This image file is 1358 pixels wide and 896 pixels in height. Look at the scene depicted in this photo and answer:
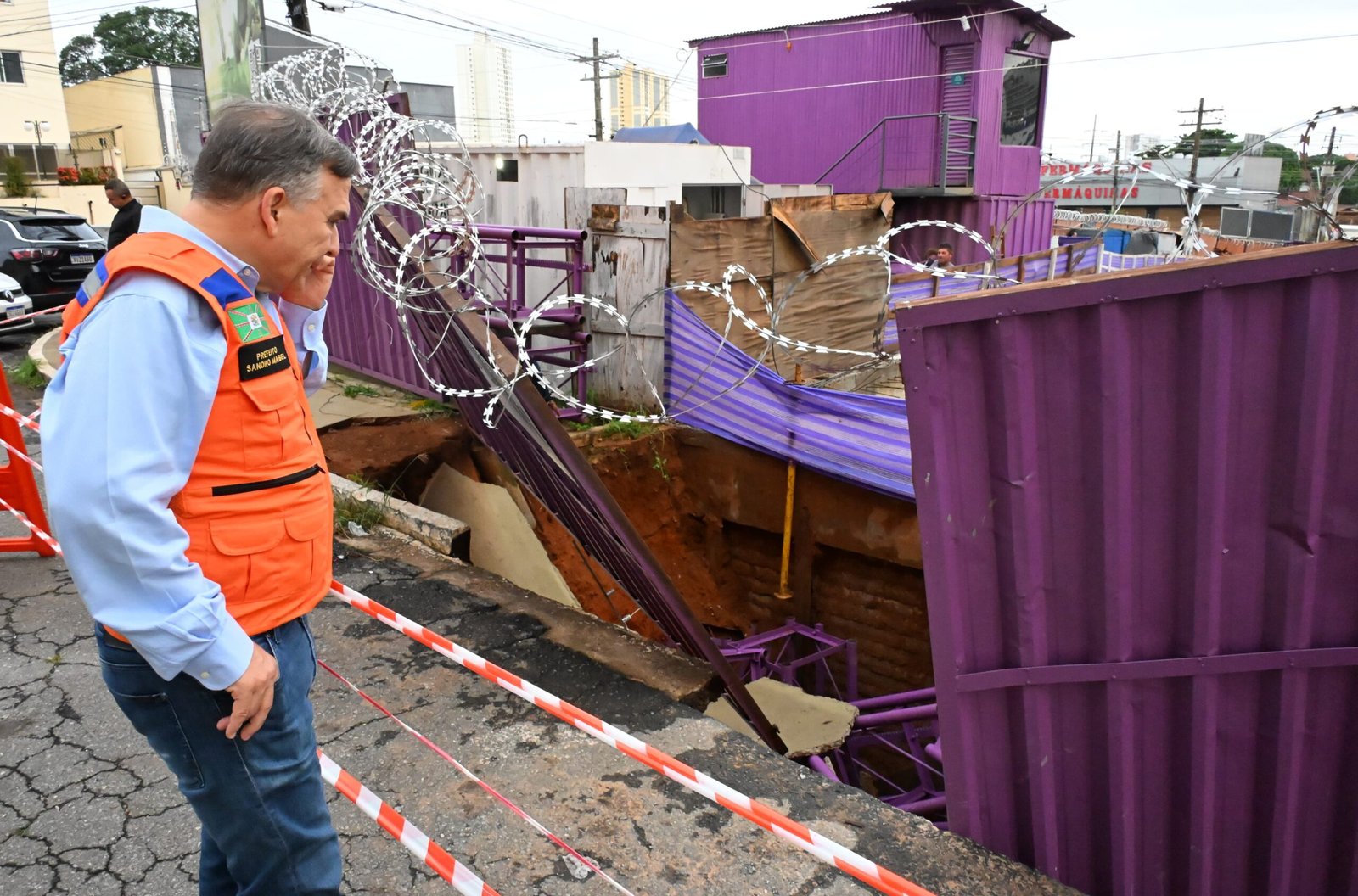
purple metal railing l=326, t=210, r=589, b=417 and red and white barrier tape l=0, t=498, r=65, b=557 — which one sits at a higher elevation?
purple metal railing l=326, t=210, r=589, b=417

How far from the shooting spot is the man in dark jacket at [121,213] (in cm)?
789

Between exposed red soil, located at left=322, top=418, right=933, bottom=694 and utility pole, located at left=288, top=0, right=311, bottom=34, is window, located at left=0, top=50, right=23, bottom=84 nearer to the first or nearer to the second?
utility pole, located at left=288, top=0, right=311, bottom=34

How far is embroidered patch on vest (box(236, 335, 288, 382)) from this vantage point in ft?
5.06

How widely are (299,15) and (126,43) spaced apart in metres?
66.3

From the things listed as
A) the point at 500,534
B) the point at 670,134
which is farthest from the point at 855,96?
the point at 500,534

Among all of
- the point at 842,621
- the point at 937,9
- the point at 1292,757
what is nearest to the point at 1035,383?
the point at 1292,757

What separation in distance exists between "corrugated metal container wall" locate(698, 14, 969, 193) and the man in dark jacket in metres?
14.4

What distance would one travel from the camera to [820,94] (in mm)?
19859

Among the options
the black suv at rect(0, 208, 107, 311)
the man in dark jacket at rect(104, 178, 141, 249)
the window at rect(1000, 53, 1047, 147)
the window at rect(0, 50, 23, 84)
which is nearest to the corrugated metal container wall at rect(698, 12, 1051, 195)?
the window at rect(1000, 53, 1047, 147)

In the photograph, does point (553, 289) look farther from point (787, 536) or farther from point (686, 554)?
point (787, 536)

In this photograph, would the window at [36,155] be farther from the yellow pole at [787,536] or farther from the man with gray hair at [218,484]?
the man with gray hair at [218,484]

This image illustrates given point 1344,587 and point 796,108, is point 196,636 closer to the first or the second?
point 1344,587

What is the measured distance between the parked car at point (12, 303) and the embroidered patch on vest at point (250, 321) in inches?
475

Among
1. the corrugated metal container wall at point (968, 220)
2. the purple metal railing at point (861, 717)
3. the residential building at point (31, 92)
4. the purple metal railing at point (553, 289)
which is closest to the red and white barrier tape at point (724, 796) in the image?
the purple metal railing at point (861, 717)
